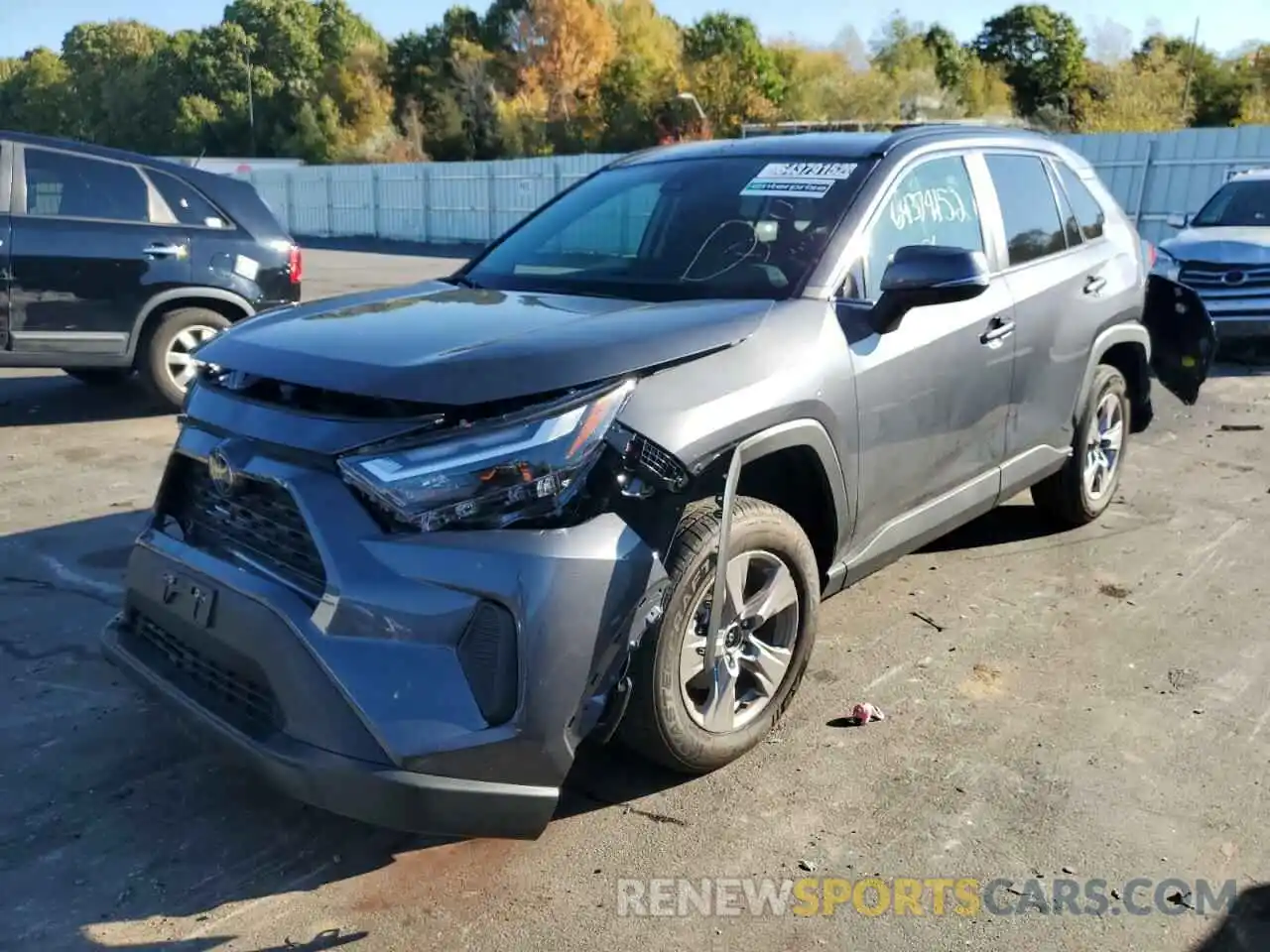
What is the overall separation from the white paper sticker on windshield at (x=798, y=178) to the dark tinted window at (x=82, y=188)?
5.40 meters

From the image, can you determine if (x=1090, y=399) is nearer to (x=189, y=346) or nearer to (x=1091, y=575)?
Answer: (x=1091, y=575)

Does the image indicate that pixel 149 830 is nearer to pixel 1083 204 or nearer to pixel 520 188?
pixel 1083 204

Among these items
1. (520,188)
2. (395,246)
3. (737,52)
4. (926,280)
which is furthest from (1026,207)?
(737,52)

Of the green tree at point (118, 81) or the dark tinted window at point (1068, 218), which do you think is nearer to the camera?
the dark tinted window at point (1068, 218)

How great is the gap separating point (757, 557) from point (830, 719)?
2.59ft

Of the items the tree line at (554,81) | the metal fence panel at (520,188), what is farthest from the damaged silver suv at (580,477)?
the tree line at (554,81)

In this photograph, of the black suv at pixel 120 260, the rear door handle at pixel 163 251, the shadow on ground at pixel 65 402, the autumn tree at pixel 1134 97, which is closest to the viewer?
the black suv at pixel 120 260

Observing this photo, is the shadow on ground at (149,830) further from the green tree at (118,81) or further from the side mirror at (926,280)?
the green tree at (118,81)

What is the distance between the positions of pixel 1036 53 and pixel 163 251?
46.7 meters

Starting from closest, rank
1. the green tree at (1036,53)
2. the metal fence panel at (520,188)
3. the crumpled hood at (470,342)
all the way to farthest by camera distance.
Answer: the crumpled hood at (470,342), the metal fence panel at (520,188), the green tree at (1036,53)

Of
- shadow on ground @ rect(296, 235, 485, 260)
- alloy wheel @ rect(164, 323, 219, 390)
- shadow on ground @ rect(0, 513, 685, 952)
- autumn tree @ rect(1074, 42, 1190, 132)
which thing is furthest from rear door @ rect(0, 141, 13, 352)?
autumn tree @ rect(1074, 42, 1190, 132)

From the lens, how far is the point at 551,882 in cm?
294

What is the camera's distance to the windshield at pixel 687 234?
12.5ft

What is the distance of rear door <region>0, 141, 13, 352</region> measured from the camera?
24.4 feet
